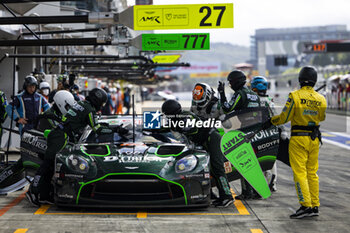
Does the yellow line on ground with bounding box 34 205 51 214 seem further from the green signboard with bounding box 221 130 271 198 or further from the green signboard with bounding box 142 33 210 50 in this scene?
the green signboard with bounding box 142 33 210 50

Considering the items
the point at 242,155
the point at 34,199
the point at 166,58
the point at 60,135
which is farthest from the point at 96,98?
the point at 166,58

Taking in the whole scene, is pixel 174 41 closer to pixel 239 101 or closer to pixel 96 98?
pixel 239 101

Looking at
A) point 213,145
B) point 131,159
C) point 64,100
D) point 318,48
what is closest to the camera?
point 131,159

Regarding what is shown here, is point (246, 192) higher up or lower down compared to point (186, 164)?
lower down

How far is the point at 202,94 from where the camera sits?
8305mm

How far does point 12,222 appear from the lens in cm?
694

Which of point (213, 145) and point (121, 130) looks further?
point (121, 130)

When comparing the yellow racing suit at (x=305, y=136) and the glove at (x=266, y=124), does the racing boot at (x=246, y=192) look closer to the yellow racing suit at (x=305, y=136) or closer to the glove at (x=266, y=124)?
the glove at (x=266, y=124)

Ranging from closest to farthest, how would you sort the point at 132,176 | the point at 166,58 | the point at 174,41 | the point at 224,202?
the point at 132,176
the point at 224,202
the point at 174,41
the point at 166,58

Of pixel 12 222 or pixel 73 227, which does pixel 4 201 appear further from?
pixel 73 227

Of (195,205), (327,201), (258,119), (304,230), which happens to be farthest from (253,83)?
(304,230)

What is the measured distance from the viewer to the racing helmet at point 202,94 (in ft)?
27.2

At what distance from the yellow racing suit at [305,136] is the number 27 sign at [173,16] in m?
2.14

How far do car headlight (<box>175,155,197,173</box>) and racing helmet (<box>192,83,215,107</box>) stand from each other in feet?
3.50
